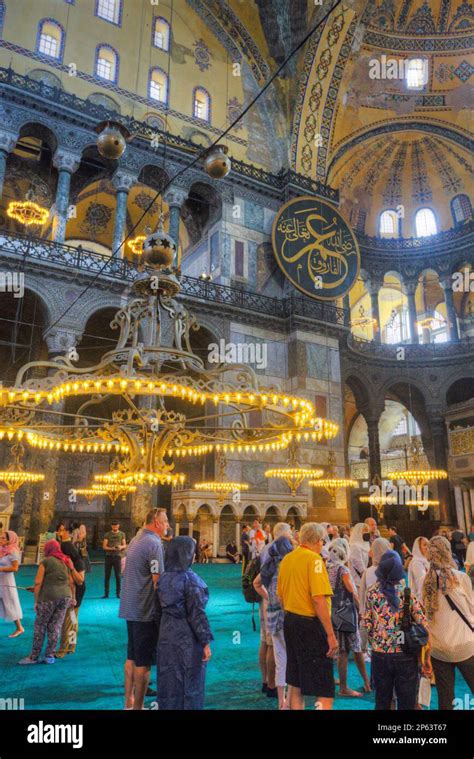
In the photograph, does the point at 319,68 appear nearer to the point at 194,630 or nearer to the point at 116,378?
the point at 116,378

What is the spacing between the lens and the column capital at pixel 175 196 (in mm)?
13344

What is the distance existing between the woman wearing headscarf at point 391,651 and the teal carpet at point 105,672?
93cm

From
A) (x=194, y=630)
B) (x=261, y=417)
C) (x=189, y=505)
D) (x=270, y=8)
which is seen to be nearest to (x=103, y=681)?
(x=194, y=630)

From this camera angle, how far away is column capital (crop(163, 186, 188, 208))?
1334 cm

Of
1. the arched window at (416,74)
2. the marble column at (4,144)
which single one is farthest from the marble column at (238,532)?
the arched window at (416,74)

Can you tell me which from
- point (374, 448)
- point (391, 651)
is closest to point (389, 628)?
point (391, 651)

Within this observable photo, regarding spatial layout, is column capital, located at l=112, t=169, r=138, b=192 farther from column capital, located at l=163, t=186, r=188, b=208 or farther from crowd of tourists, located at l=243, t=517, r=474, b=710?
crowd of tourists, located at l=243, t=517, r=474, b=710

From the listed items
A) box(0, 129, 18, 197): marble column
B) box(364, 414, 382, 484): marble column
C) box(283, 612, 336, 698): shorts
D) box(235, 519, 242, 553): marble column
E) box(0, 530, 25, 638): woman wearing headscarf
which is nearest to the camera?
box(283, 612, 336, 698): shorts

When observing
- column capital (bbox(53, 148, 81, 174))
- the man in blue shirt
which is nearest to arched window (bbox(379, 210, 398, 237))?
column capital (bbox(53, 148, 81, 174))

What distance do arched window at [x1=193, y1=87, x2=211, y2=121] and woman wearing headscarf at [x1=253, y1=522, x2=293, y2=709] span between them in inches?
553

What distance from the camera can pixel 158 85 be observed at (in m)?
14.1

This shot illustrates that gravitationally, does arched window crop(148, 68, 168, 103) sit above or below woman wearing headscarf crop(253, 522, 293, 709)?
above

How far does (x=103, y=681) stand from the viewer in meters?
3.79

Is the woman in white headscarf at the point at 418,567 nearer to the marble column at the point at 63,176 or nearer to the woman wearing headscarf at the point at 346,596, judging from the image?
the woman wearing headscarf at the point at 346,596
